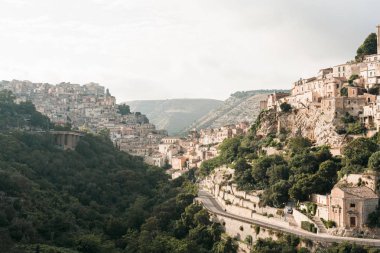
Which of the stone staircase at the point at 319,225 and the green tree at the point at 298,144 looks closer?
the stone staircase at the point at 319,225

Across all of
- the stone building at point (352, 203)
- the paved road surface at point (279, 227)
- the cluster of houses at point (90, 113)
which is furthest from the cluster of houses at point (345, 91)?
the cluster of houses at point (90, 113)

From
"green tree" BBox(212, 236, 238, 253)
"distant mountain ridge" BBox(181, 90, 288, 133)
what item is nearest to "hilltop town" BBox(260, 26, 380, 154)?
"green tree" BBox(212, 236, 238, 253)

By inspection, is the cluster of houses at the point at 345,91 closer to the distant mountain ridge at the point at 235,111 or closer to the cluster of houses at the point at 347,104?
the cluster of houses at the point at 347,104

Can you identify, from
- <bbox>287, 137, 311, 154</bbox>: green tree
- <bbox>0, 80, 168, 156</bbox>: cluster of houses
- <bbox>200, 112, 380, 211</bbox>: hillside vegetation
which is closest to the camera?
<bbox>200, 112, 380, 211</bbox>: hillside vegetation

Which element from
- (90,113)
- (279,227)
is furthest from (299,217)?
(90,113)

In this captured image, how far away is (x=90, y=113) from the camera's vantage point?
359ft

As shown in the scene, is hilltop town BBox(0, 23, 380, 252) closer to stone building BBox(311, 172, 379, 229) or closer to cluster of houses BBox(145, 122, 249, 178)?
stone building BBox(311, 172, 379, 229)

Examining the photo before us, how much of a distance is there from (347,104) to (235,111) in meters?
99.1

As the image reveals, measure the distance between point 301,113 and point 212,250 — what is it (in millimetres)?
18606

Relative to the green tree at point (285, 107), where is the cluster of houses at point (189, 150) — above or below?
below

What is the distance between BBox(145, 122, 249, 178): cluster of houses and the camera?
73.8 m

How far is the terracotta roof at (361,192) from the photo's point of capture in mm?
33406

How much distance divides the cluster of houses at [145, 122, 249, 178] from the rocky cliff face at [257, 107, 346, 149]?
14102 millimetres

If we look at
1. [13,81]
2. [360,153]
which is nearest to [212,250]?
[360,153]
